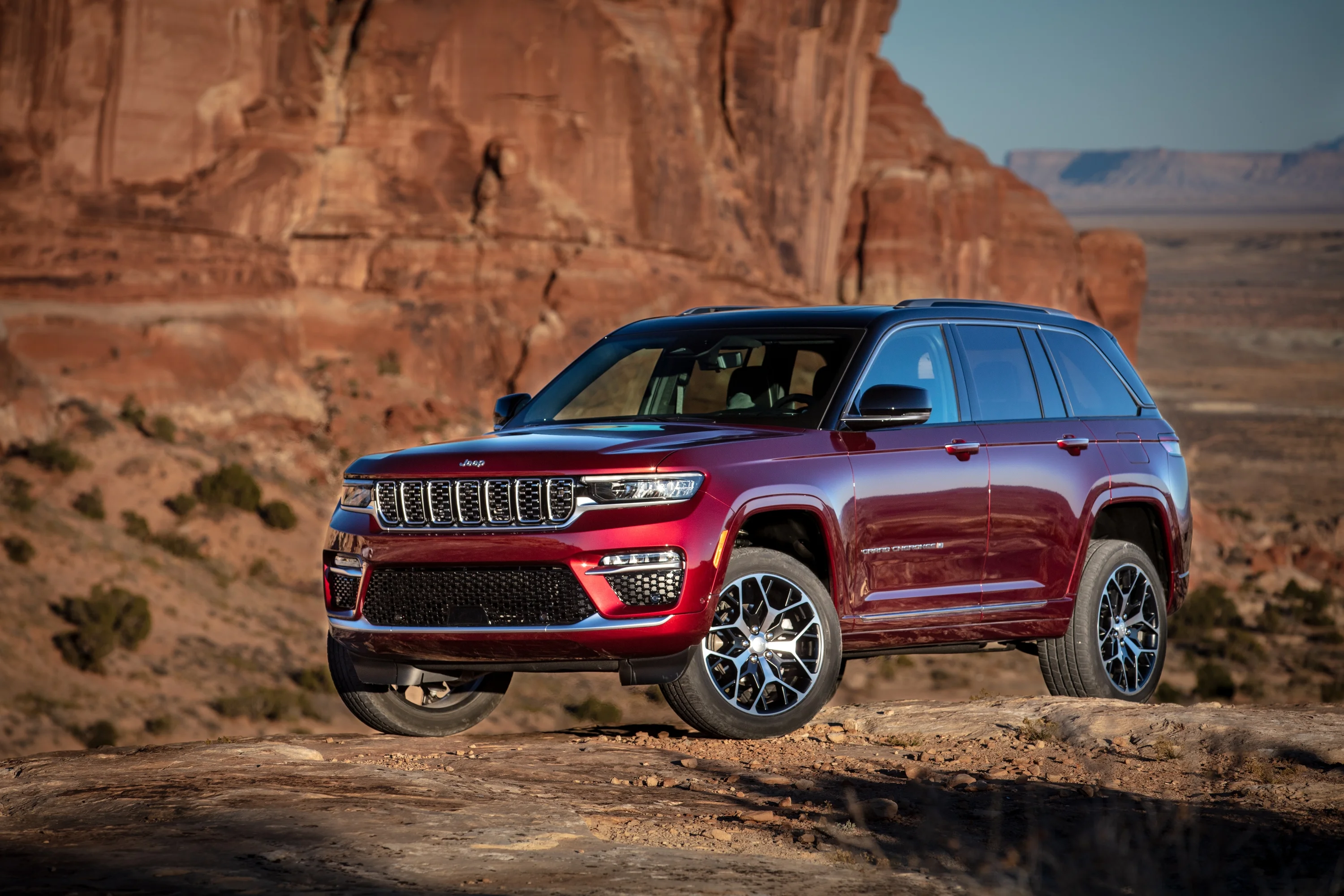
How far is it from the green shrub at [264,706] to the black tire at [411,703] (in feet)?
71.2

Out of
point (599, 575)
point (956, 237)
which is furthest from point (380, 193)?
point (599, 575)

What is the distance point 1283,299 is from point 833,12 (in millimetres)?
137502

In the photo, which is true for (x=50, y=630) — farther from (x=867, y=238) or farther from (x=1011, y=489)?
(x=867, y=238)

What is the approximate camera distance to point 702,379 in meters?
7.88

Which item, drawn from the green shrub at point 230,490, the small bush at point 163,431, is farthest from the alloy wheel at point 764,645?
the small bush at point 163,431

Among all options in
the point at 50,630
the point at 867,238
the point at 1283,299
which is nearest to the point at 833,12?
the point at 867,238

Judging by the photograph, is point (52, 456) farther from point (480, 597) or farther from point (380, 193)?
point (480, 597)

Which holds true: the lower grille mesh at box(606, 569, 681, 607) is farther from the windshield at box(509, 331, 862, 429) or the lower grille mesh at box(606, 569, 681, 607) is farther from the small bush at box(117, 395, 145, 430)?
the small bush at box(117, 395, 145, 430)

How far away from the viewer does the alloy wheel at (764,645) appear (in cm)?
665

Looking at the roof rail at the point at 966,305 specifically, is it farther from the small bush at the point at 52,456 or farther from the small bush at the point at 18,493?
the small bush at the point at 52,456

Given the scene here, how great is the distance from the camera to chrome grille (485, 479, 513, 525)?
21.0 feet

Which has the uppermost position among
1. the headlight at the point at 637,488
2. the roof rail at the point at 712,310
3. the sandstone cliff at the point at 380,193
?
the sandstone cliff at the point at 380,193

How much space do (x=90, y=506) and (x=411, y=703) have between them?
31650 millimetres

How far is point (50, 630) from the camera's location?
30.0 m
